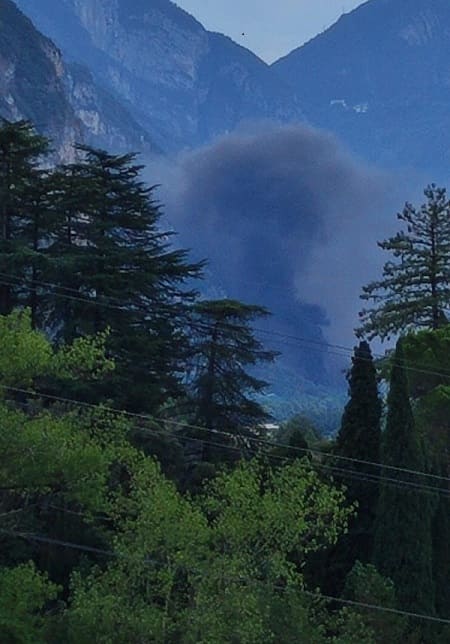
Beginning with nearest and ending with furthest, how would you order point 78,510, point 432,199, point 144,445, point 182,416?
point 78,510
point 144,445
point 182,416
point 432,199

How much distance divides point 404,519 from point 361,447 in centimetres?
312

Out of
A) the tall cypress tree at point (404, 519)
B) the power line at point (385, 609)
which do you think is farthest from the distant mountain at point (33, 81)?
the power line at point (385, 609)

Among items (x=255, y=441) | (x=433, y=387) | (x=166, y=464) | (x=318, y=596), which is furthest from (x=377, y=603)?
(x=433, y=387)

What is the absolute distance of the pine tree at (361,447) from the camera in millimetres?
21516

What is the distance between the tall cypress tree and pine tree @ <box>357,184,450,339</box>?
11980 millimetres

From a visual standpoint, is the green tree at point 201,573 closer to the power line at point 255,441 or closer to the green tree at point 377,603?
the green tree at point 377,603

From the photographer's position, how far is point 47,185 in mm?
28688

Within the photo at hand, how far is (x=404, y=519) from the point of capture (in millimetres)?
19875

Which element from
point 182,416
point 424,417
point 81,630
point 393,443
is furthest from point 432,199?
point 81,630

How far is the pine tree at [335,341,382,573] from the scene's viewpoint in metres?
21.5

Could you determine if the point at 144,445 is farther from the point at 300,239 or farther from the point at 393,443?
the point at 300,239

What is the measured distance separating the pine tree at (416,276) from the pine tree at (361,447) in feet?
33.5

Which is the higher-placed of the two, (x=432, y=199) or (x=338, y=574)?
(x=432, y=199)

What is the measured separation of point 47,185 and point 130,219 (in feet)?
10.5
